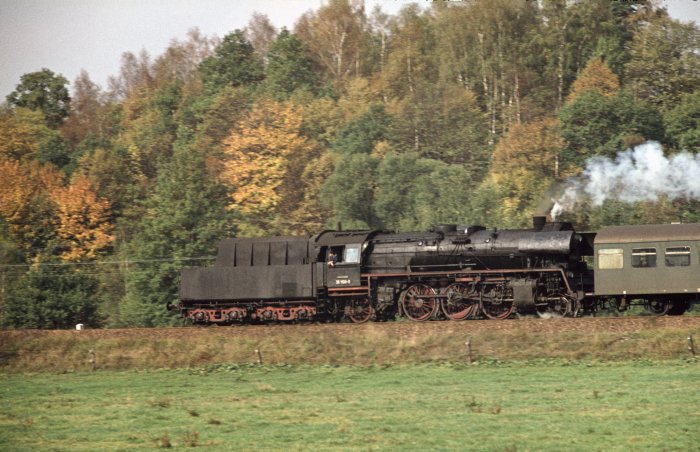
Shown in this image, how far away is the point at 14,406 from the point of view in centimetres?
3084

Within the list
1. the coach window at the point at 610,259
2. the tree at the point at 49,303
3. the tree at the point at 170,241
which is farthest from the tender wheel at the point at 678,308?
the tree at the point at 49,303

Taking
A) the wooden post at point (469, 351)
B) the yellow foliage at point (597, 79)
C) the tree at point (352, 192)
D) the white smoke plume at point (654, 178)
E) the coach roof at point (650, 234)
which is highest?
the yellow foliage at point (597, 79)

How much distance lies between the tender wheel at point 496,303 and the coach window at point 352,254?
5449mm

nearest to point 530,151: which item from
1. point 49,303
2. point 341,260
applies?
point 49,303

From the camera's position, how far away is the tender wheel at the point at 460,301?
140ft

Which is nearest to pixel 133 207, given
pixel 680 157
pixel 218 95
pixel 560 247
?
pixel 218 95

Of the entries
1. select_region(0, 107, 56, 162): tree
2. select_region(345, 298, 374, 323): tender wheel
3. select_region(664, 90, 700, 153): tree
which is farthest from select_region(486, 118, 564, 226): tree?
select_region(0, 107, 56, 162): tree

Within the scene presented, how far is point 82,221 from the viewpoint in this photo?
336 ft

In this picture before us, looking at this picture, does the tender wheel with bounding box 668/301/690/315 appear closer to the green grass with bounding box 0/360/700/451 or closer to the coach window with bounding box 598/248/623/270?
the coach window with bounding box 598/248/623/270

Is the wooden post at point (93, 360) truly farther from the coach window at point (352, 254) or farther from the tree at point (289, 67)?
the tree at point (289, 67)

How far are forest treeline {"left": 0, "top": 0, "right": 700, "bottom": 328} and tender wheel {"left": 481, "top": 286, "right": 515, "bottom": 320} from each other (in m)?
24.8

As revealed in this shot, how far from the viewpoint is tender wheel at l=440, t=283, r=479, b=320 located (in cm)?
4269

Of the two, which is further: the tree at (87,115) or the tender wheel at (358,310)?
the tree at (87,115)

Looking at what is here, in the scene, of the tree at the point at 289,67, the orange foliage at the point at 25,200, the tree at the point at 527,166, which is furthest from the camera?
the tree at the point at 289,67
